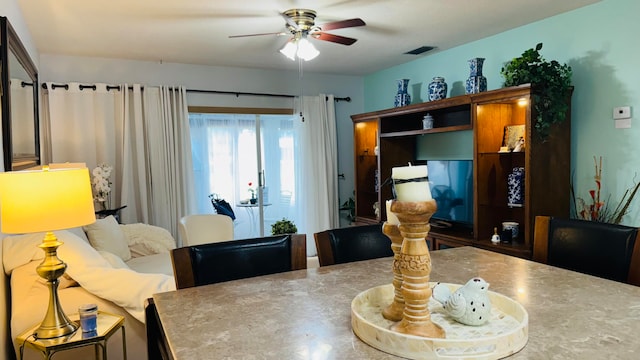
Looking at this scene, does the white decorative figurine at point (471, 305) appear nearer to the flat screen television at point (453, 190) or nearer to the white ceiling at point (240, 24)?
the white ceiling at point (240, 24)

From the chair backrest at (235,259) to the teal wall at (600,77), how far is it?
8.54 feet

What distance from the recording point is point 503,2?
313cm

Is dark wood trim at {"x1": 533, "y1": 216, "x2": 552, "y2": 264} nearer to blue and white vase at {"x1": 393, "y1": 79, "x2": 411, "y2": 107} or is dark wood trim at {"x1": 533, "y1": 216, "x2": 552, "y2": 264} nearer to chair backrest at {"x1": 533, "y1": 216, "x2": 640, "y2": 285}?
chair backrest at {"x1": 533, "y1": 216, "x2": 640, "y2": 285}

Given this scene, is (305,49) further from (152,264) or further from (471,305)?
(471,305)

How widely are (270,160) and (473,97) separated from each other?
2.89 m

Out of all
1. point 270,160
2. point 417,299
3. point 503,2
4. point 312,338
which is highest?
point 503,2

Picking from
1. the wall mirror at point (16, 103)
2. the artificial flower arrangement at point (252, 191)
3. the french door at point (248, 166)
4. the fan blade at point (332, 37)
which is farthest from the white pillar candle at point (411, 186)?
the artificial flower arrangement at point (252, 191)

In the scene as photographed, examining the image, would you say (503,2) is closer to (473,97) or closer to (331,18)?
(473,97)

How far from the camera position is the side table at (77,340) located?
5.89 ft

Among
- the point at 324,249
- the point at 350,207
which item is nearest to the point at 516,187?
the point at 324,249

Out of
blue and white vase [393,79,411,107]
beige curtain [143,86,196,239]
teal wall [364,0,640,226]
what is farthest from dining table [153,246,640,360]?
beige curtain [143,86,196,239]

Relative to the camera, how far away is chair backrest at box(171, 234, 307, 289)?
166 cm

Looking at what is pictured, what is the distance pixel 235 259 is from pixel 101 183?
3.07 metres

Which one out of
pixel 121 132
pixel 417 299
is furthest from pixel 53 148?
pixel 417 299
